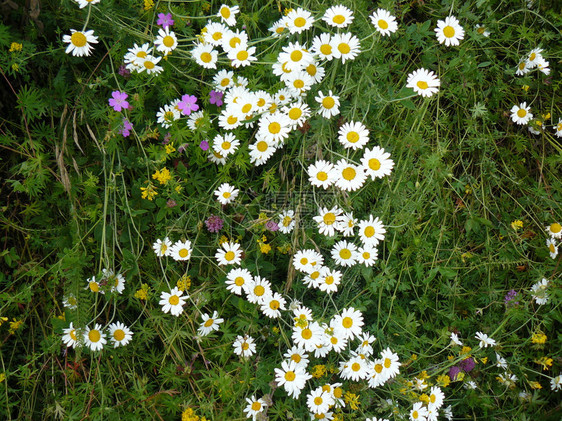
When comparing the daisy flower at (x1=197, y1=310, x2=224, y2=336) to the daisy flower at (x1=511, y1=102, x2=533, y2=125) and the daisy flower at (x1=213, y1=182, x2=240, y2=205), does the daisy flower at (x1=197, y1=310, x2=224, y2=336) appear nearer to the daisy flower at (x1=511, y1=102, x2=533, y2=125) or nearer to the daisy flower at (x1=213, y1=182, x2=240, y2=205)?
the daisy flower at (x1=213, y1=182, x2=240, y2=205)

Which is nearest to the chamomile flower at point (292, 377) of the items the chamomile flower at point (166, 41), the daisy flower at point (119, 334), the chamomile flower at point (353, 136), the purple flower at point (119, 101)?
the daisy flower at point (119, 334)

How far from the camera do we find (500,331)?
8.52 feet

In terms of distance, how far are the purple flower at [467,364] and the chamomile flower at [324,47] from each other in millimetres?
1753

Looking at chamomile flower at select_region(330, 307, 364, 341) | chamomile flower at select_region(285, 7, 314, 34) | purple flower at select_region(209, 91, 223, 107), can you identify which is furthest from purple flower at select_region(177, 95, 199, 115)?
chamomile flower at select_region(330, 307, 364, 341)

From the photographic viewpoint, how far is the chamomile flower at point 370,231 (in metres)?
2.37

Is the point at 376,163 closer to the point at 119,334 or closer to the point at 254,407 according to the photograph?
the point at 254,407

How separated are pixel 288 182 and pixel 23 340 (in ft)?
5.26

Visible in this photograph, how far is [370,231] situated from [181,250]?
96cm

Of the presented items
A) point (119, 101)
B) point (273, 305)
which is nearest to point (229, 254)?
point (273, 305)

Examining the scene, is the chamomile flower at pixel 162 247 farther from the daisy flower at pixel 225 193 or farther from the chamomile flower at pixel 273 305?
the chamomile flower at pixel 273 305

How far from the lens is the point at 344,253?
238 cm

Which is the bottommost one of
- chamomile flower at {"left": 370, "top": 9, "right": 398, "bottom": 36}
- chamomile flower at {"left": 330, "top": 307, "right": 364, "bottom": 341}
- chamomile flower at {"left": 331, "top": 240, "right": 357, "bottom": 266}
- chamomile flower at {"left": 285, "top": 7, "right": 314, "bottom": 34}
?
chamomile flower at {"left": 330, "top": 307, "right": 364, "bottom": 341}

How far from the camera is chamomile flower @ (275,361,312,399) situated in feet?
7.29

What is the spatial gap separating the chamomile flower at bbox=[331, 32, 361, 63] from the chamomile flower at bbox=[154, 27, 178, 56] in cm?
77
